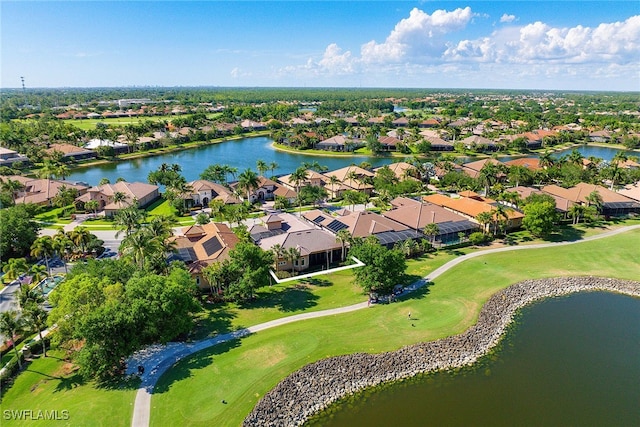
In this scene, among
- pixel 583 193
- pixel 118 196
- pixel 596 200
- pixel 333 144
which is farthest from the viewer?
pixel 333 144

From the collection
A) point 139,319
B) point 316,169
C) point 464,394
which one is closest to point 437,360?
point 464,394

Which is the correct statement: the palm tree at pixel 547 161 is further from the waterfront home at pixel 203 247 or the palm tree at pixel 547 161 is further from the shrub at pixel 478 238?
the waterfront home at pixel 203 247

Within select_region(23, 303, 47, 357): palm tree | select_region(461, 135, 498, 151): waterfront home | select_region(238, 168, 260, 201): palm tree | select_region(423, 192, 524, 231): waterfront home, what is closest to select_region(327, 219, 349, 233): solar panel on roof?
select_region(423, 192, 524, 231): waterfront home

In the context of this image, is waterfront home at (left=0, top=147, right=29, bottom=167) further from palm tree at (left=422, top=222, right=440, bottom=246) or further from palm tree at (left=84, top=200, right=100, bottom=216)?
palm tree at (left=422, top=222, right=440, bottom=246)

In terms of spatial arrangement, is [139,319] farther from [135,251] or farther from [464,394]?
[464,394]

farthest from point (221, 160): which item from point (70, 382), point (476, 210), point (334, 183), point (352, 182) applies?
point (70, 382)

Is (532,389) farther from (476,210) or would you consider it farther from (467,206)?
(467,206)
